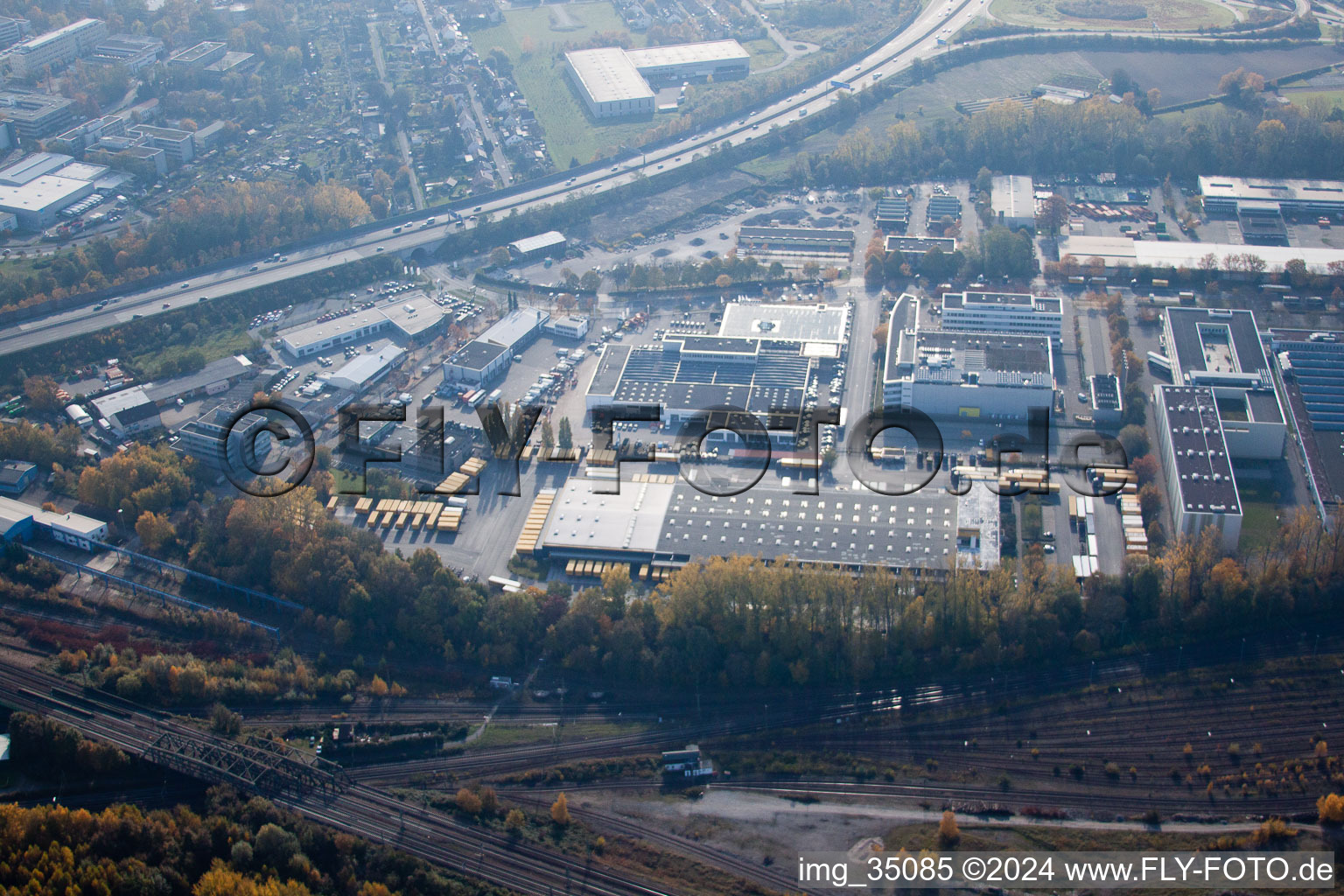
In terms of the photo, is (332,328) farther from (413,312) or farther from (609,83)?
(609,83)

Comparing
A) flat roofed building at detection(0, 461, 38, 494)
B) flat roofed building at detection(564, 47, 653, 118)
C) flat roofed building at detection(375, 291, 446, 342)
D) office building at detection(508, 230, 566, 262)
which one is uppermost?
flat roofed building at detection(564, 47, 653, 118)

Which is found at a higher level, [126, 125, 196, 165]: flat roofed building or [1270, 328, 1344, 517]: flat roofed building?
[126, 125, 196, 165]: flat roofed building

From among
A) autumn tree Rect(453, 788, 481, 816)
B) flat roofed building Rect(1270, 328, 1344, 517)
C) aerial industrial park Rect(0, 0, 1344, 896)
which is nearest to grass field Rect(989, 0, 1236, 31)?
aerial industrial park Rect(0, 0, 1344, 896)

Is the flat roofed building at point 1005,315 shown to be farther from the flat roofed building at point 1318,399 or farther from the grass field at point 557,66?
the grass field at point 557,66

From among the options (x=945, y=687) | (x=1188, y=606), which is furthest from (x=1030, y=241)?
(x=945, y=687)

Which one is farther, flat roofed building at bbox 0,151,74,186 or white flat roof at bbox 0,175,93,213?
flat roofed building at bbox 0,151,74,186

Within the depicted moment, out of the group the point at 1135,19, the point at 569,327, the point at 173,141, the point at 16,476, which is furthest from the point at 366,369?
the point at 1135,19

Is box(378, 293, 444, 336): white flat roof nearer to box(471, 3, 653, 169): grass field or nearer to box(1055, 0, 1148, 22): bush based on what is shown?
box(471, 3, 653, 169): grass field

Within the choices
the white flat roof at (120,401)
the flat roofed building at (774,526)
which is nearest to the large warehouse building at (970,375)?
the flat roofed building at (774,526)
